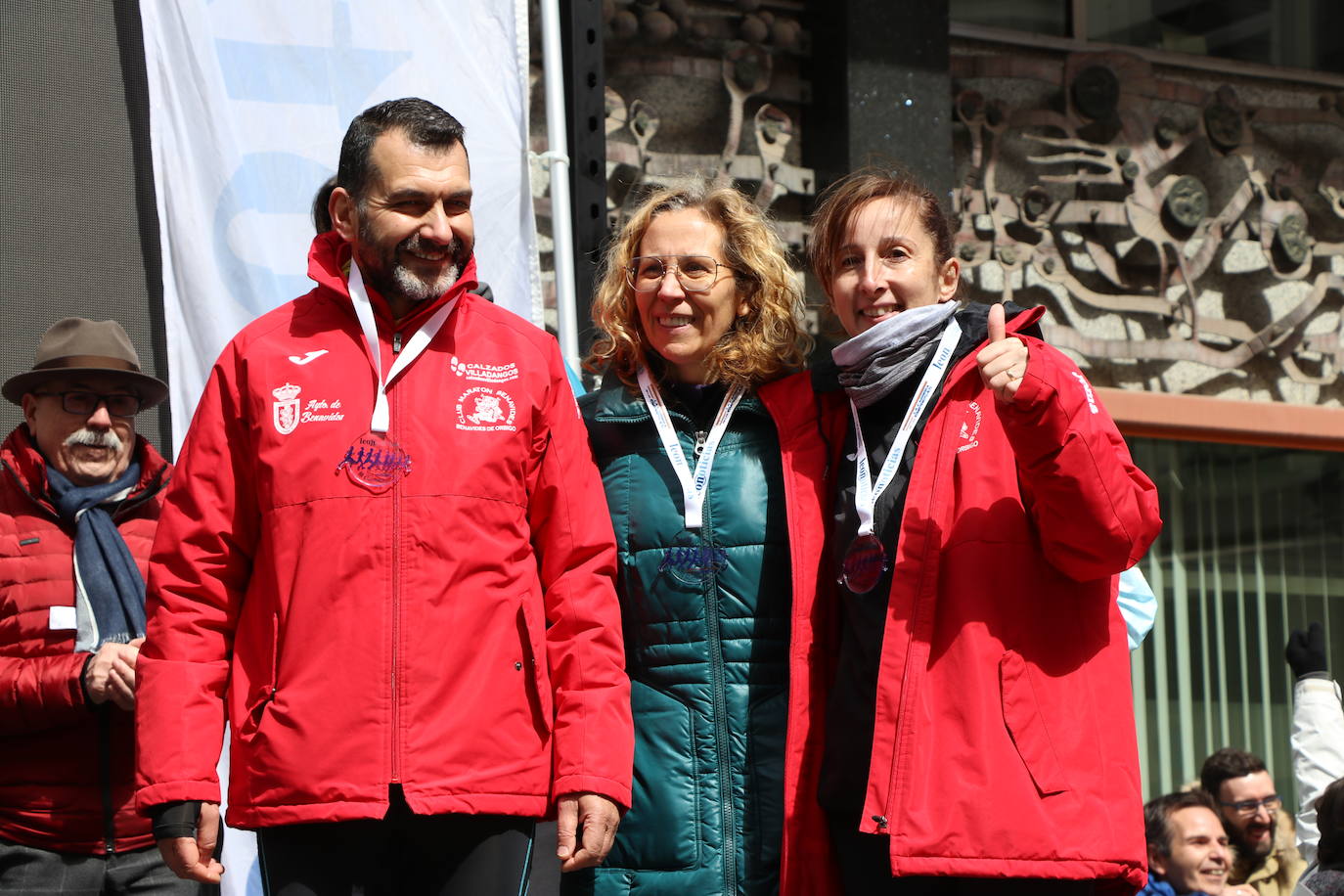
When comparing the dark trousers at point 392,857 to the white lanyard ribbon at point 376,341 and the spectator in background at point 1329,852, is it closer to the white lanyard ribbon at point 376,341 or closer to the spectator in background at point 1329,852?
the white lanyard ribbon at point 376,341

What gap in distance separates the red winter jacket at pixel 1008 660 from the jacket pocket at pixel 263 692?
94 cm

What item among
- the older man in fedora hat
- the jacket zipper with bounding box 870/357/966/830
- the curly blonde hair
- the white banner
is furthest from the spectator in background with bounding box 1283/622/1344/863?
the older man in fedora hat

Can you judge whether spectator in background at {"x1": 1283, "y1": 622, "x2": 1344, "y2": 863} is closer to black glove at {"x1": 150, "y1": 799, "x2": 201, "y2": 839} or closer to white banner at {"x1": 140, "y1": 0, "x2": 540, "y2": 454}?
white banner at {"x1": 140, "y1": 0, "x2": 540, "y2": 454}

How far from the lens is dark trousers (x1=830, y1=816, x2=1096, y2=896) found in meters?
2.83

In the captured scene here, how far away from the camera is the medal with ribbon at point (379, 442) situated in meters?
2.77

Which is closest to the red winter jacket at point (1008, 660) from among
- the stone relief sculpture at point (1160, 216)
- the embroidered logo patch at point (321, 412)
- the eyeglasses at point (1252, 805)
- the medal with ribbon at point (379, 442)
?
the medal with ribbon at point (379, 442)

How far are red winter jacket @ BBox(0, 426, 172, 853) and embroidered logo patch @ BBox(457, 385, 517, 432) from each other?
54.6 inches

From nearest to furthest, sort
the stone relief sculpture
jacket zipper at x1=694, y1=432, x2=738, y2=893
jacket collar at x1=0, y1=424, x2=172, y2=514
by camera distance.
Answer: jacket zipper at x1=694, y1=432, x2=738, y2=893, jacket collar at x1=0, y1=424, x2=172, y2=514, the stone relief sculpture

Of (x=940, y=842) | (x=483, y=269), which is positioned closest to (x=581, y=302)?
(x=483, y=269)

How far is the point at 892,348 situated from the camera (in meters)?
3.08

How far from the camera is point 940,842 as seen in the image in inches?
111

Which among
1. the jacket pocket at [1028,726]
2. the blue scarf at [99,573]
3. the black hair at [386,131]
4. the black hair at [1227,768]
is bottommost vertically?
the black hair at [1227,768]

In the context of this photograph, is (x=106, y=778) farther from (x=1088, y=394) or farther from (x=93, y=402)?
(x=1088, y=394)

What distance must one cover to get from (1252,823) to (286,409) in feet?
13.9
